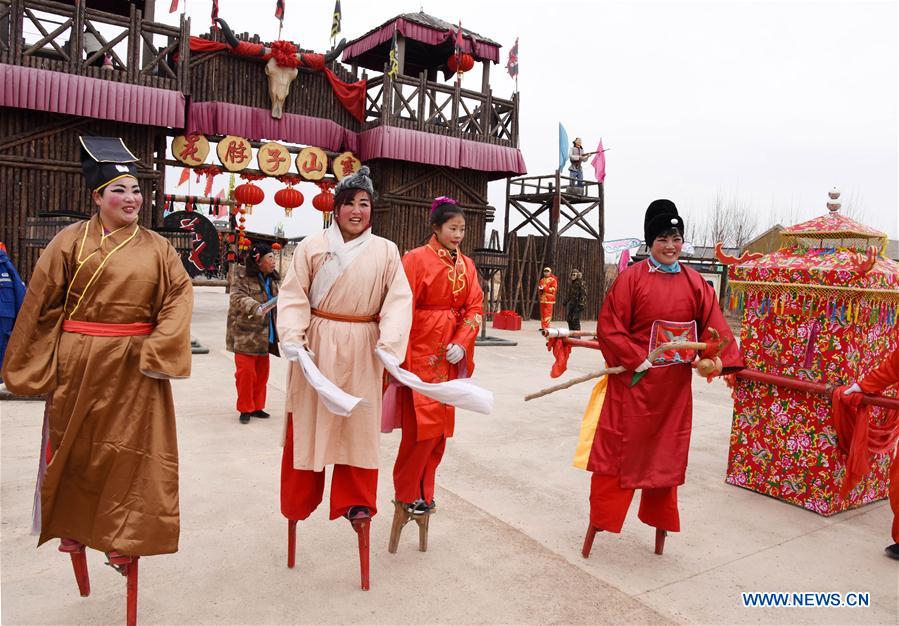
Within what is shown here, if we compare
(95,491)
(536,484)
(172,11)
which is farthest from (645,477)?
(172,11)

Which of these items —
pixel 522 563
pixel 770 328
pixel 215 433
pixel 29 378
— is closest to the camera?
pixel 29 378

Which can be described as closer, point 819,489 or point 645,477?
point 645,477

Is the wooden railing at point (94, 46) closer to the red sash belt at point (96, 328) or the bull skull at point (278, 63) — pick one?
the bull skull at point (278, 63)

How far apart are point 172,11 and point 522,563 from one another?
10503 mm

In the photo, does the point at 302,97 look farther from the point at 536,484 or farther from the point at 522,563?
the point at 522,563

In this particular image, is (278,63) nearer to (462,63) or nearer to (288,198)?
(288,198)

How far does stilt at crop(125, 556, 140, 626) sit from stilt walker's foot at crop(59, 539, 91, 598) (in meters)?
0.27

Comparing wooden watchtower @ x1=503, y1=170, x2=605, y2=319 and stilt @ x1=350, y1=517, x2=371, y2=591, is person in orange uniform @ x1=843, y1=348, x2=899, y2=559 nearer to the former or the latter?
stilt @ x1=350, y1=517, x2=371, y2=591

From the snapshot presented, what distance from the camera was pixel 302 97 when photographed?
1163cm

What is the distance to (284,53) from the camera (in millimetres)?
10984

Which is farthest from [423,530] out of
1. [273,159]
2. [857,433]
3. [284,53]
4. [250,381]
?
[284,53]

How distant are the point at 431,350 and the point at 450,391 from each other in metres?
0.48

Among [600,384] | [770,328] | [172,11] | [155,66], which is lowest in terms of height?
[600,384]

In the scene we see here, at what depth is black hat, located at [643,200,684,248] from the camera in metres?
3.25
